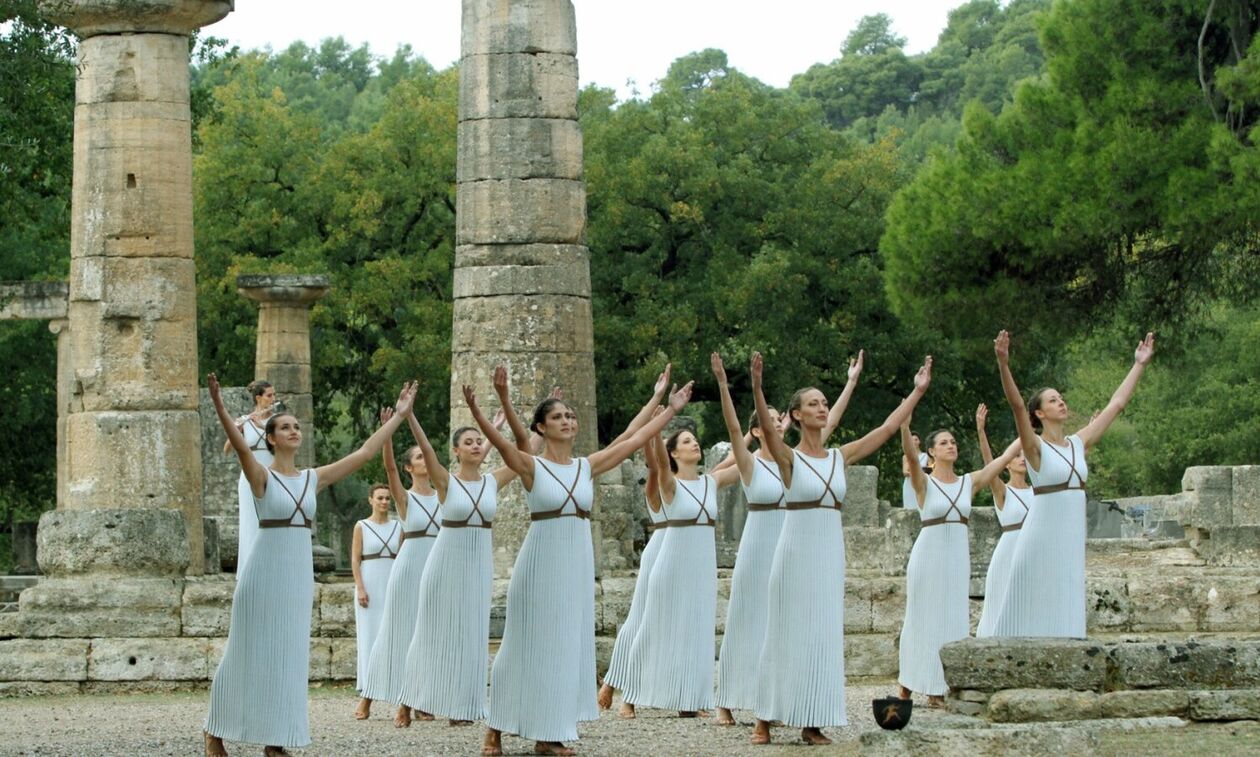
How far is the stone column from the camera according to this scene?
30.0 m

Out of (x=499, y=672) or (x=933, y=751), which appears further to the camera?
(x=499, y=672)

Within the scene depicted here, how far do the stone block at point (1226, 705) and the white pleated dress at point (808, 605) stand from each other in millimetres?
2160

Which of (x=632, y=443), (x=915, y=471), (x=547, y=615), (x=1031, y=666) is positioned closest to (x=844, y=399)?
(x=915, y=471)

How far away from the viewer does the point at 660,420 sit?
12281mm

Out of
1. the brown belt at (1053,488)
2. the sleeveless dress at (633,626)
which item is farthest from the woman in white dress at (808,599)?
the sleeveless dress at (633,626)

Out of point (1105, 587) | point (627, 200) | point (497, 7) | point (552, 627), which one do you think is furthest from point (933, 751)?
point (627, 200)

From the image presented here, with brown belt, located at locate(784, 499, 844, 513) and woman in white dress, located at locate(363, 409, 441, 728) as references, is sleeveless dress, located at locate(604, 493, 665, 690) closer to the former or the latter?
woman in white dress, located at locate(363, 409, 441, 728)

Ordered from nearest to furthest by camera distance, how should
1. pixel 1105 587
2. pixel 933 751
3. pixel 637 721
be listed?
pixel 933 751 < pixel 637 721 < pixel 1105 587

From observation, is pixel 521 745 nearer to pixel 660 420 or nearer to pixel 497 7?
pixel 660 420

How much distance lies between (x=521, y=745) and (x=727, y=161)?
28.3m

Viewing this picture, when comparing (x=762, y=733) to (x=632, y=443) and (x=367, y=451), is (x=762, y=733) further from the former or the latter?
(x=367, y=451)

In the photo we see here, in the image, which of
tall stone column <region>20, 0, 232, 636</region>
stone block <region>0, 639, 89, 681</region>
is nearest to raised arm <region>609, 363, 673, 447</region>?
stone block <region>0, 639, 89, 681</region>

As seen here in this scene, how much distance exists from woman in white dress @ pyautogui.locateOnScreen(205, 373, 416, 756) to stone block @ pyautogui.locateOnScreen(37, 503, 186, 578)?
229 inches

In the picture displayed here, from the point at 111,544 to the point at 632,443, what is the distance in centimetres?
682
